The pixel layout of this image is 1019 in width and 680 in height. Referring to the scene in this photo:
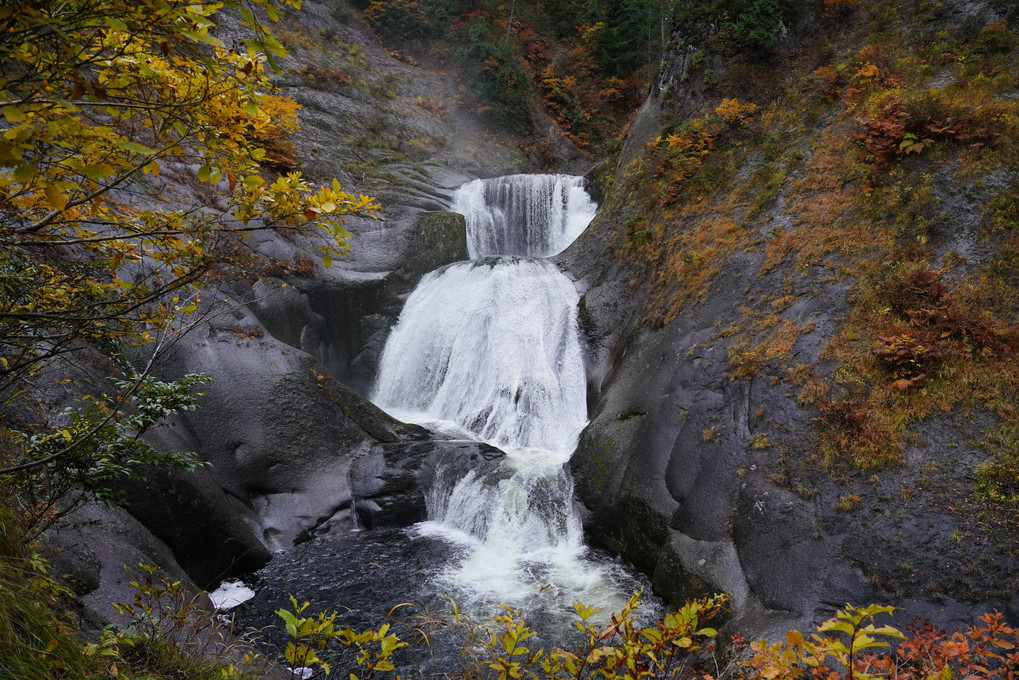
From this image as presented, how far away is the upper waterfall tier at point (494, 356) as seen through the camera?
Result: 12359mm

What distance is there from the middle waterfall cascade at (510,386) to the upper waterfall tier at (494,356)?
31 millimetres

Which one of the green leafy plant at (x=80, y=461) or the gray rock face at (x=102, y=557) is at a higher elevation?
the green leafy plant at (x=80, y=461)

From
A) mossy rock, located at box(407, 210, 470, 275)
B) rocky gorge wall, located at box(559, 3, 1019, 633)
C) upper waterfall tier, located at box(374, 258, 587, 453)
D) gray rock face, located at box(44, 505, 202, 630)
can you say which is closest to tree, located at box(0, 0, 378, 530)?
gray rock face, located at box(44, 505, 202, 630)

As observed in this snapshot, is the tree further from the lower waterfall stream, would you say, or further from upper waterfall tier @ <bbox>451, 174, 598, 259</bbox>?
upper waterfall tier @ <bbox>451, 174, 598, 259</bbox>

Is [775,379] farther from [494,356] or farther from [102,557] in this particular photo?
[102,557]

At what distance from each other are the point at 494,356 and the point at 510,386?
114 cm

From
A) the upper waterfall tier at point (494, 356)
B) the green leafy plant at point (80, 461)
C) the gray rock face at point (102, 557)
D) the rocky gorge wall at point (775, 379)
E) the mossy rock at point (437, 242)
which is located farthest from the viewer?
the mossy rock at point (437, 242)

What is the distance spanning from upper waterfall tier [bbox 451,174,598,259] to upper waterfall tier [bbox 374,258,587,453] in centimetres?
345

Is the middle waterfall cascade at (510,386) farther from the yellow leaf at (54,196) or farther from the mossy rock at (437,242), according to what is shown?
the yellow leaf at (54,196)

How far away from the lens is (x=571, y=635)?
677 centimetres

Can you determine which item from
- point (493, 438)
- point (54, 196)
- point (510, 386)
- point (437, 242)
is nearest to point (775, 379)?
point (493, 438)

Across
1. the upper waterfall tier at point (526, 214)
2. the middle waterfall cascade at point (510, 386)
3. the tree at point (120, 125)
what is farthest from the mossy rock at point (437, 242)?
the tree at point (120, 125)

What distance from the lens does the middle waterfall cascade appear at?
8.52m

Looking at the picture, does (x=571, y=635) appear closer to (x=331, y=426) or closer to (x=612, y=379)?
(x=612, y=379)
